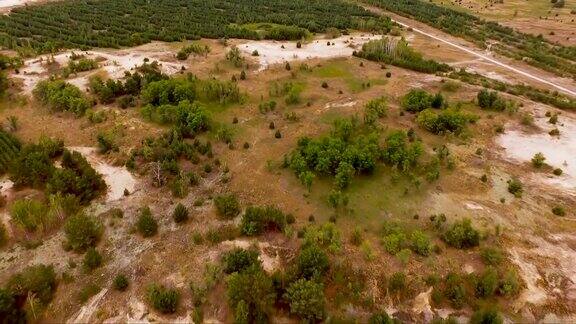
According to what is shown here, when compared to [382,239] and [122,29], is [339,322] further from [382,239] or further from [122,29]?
[122,29]

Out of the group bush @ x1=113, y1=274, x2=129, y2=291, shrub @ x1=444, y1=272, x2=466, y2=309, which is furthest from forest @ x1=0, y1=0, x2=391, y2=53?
shrub @ x1=444, y1=272, x2=466, y2=309

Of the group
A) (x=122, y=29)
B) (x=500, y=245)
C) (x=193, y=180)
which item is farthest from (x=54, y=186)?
(x=122, y=29)

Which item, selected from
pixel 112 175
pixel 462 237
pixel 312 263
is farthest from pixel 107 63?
pixel 462 237

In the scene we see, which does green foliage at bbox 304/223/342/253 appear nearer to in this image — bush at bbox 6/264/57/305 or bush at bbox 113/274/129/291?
bush at bbox 113/274/129/291

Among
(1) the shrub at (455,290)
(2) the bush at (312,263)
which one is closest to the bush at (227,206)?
(2) the bush at (312,263)

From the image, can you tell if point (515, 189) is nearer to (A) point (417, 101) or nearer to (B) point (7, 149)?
(A) point (417, 101)

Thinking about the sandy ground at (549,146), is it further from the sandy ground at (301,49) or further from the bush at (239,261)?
the sandy ground at (301,49)
